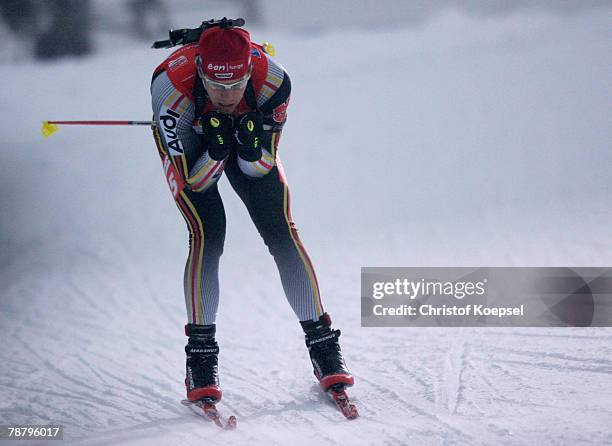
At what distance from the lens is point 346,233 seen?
237 inches

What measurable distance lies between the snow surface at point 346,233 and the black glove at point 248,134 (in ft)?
3.38

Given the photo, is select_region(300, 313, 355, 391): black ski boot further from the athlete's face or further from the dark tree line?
the dark tree line

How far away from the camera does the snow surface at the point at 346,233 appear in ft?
10.2

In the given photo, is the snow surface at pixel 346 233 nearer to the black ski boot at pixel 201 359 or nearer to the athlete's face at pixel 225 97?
the black ski boot at pixel 201 359

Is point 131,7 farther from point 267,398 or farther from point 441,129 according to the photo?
point 267,398

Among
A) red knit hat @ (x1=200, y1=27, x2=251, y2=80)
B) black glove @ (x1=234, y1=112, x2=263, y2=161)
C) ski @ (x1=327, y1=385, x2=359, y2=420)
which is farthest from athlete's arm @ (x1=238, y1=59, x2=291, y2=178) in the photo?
ski @ (x1=327, y1=385, x2=359, y2=420)

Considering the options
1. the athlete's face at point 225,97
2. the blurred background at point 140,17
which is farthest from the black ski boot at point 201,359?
the blurred background at point 140,17

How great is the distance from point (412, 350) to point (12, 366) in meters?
2.04

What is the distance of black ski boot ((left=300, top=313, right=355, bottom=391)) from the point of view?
3.19 meters

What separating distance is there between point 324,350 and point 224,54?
1243 mm

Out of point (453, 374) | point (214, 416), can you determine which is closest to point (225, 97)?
point (214, 416)

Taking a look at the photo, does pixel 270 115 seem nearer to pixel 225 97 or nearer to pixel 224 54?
pixel 225 97

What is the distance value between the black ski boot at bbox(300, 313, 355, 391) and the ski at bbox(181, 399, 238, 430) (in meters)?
0.41

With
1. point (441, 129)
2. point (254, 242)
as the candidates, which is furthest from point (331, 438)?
point (441, 129)
